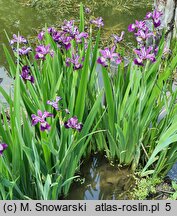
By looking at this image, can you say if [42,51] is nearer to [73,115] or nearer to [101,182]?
[73,115]

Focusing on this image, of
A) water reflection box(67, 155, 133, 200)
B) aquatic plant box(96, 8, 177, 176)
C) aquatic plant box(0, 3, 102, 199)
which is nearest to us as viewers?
aquatic plant box(0, 3, 102, 199)

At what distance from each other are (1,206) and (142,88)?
3.19ft

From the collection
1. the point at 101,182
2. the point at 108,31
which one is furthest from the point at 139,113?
the point at 108,31

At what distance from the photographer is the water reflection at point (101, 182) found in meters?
2.14

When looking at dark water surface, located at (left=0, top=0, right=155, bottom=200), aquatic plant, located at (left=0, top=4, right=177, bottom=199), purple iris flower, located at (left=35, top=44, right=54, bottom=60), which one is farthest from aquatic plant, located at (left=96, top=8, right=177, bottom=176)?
purple iris flower, located at (left=35, top=44, right=54, bottom=60)

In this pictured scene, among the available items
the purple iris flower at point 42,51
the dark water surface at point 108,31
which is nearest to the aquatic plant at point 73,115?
the purple iris flower at point 42,51

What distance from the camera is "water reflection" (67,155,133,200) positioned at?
2.14 meters

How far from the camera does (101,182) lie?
88.2 inches

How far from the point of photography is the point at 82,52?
208 cm

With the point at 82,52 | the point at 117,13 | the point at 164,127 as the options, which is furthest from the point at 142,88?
the point at 117,13

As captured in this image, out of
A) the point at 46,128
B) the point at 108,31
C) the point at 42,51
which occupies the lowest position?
the point at 108,31

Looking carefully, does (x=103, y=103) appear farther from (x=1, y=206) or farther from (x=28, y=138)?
(x=1, y=206)

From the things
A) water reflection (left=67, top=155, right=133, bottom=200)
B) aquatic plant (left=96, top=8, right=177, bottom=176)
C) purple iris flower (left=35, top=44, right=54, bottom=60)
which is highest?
purple iris flower (left=35, top=44, right=54, bottom=60)

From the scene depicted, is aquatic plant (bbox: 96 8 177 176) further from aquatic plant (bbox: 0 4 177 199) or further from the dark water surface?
the dark water surface
